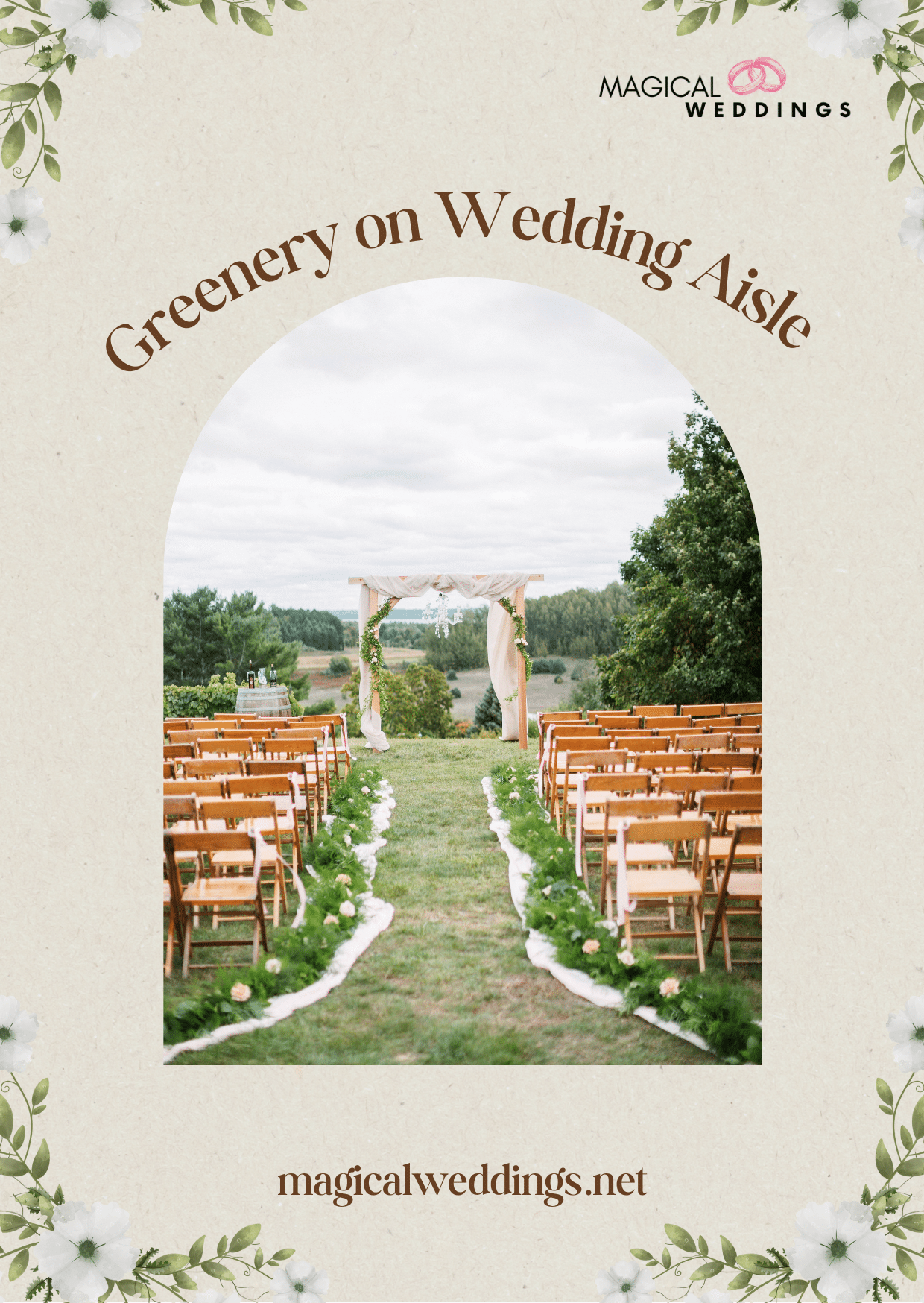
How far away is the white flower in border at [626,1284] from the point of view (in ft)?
9.60

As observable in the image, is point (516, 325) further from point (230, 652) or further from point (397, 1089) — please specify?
point (230, 652)

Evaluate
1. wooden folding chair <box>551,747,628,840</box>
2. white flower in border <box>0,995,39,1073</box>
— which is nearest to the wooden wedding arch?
wooden folding chair <box>551,747,628,840</box>

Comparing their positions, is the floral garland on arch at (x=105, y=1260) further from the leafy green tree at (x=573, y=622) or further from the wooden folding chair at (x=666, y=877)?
the leafy green tree at (x=573, y=622)

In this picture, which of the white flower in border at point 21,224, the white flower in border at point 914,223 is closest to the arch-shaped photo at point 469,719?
the white flower in border at point 21,224

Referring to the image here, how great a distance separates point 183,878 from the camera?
643 cm

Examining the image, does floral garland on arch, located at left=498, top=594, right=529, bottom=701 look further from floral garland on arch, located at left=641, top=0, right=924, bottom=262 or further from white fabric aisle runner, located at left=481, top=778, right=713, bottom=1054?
floral garland on arch, located at left=641, top=0, right=924, bottom=262

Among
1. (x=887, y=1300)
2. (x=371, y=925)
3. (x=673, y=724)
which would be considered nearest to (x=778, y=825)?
(x=887, y=1300)

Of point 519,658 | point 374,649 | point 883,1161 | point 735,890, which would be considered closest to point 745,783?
point 735,890

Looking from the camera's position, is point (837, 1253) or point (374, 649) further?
point (374, 649)

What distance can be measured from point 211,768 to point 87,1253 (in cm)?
336

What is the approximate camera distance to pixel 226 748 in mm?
7598

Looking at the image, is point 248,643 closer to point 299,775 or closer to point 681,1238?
point 299,775

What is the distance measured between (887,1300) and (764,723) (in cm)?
210

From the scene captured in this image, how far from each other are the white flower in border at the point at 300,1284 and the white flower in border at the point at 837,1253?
1721mm
